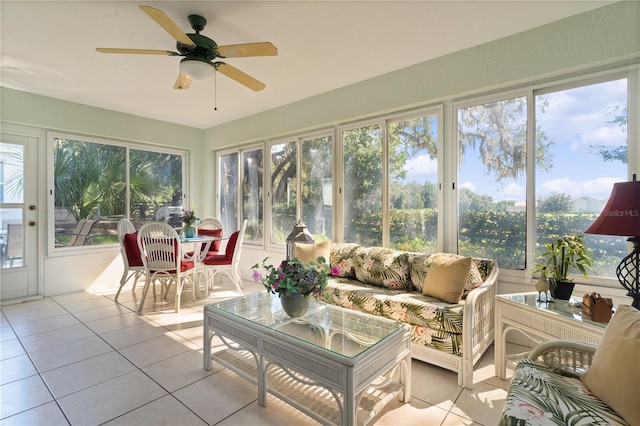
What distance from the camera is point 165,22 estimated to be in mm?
1923

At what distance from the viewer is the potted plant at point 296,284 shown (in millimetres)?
2051

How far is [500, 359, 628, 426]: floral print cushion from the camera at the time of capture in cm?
113

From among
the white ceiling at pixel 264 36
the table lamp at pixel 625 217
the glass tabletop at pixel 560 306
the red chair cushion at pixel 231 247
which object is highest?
the white ceiling at pixel 264 36

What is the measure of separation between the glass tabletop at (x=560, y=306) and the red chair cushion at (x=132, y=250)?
402 centimetres

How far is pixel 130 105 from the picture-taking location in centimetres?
448

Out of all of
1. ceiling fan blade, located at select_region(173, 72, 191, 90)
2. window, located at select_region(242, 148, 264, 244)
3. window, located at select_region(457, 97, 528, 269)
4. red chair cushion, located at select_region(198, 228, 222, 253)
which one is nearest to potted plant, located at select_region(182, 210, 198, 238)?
red chair cushion, located at select_region(198, 228, 222, 253)

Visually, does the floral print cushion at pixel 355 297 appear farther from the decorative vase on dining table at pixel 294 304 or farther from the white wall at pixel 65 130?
the white wall at pixel 65 130

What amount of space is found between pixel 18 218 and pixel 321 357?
186 inches

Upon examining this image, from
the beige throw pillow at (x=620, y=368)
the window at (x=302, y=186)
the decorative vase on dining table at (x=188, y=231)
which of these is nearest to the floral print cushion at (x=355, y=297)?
the window at (x=302, y=186)

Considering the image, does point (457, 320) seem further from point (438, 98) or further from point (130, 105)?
point (130, 105)

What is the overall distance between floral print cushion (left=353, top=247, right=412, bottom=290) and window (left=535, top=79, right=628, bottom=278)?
1203 mm

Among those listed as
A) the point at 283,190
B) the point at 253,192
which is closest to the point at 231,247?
the point at 283,190

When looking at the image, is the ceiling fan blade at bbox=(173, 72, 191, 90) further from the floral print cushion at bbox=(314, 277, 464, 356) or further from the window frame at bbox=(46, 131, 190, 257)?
the window frame at bbox=(46, 131, 190, 257)

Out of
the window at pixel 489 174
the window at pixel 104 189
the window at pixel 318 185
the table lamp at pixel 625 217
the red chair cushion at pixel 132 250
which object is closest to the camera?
the table lamp at pixel 625 217
